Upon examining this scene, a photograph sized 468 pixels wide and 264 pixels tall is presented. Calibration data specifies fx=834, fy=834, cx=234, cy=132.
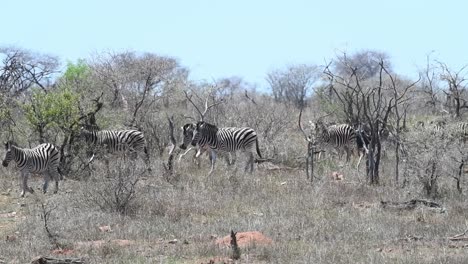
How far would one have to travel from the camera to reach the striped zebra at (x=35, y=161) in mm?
15328

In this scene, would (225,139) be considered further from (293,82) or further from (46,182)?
(293,82)

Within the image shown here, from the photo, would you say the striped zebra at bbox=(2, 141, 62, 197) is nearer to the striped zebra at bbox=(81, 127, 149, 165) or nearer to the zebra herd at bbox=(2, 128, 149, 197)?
the zebra herd at bbox=(2, 128, 149, 197)

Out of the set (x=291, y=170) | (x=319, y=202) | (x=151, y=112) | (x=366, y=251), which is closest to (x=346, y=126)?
(x=291, y=170)

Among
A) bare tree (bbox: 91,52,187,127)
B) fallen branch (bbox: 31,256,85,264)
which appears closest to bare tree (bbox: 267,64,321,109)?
bare tree (bbox: 91,52,187,127)

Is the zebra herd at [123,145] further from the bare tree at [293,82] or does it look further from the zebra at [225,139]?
the bare tree at [293,82]

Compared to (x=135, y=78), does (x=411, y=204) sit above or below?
below

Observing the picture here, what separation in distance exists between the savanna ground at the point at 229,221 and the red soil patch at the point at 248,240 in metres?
0.15

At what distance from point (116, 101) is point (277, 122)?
639 cm

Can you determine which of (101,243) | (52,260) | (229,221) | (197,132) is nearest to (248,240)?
(101,243)

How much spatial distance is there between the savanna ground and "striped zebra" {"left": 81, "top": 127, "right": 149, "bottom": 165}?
1903 millimetres

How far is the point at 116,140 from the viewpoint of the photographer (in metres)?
18.7

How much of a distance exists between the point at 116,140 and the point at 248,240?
936 centimetres

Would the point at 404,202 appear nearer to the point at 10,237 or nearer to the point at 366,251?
the point at 366,251

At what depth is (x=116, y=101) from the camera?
94.1 feet
